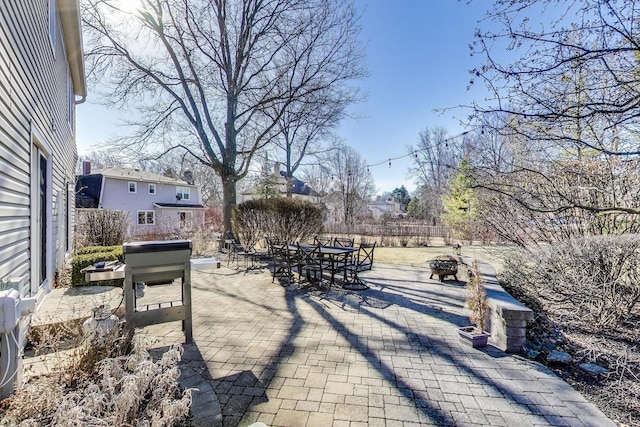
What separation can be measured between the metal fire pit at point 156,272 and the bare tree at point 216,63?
10117 mm

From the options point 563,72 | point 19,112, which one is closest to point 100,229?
point 19,112

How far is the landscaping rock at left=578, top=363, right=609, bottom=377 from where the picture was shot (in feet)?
10.5

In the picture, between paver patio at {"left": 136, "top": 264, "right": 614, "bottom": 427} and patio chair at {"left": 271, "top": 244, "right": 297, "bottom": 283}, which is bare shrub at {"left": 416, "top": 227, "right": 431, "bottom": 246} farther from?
paver patio at {"left": 136, "top": 264, "right": 614, "bottom": 427}

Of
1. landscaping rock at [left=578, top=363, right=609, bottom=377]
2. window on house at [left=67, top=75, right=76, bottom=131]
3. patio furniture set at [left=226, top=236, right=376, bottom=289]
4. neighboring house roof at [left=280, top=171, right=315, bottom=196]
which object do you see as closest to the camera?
landscaping rock at [left=578, top=363, right=609, bottom=377]

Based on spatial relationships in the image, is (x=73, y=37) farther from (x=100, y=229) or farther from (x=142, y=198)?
(x=142, y=198)

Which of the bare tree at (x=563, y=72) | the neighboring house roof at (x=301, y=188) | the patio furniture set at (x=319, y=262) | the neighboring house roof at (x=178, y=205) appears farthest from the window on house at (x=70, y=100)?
the neighboring house roof at (x=301, y=188)

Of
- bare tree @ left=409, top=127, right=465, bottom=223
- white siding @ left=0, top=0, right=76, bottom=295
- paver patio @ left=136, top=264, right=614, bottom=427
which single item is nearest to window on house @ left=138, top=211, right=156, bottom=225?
white siding @ left=0, top=0, right=76, bottom=295

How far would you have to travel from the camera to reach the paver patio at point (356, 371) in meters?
2.47

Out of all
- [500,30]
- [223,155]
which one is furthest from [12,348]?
[223,155]

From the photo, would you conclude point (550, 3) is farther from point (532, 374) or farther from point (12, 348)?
point (12, 348)

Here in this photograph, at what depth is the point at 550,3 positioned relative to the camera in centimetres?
358

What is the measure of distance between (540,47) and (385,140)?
60.4ft

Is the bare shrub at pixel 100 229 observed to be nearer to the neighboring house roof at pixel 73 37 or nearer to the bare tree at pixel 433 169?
the neighboring house roof at pixel 73 37

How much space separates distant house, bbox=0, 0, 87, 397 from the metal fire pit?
860 millimetres
